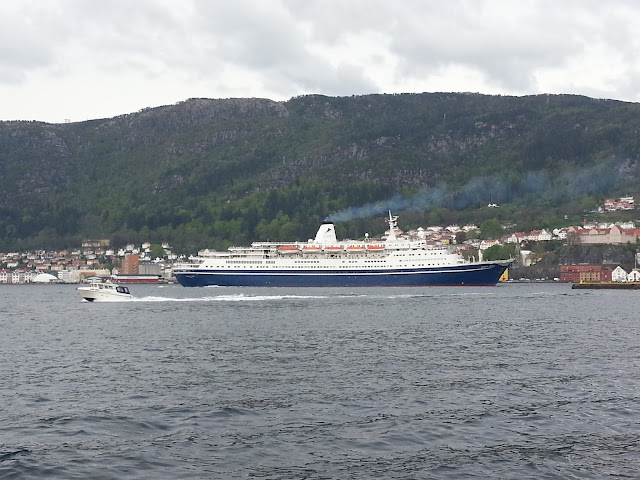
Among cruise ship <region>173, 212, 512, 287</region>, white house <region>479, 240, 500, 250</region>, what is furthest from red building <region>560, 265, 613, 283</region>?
cruise ship <region>173, 212, 512, 287</region>

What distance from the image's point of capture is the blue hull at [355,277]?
12600 cm

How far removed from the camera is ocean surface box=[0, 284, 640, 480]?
2094 cm

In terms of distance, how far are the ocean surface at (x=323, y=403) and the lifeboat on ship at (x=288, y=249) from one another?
3313 inches

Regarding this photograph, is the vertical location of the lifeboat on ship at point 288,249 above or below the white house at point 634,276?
above

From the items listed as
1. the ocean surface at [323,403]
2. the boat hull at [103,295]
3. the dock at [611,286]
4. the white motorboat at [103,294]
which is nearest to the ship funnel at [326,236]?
the dock at [611,286]

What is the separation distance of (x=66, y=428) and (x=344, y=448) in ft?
24.9

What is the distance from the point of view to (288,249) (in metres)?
138

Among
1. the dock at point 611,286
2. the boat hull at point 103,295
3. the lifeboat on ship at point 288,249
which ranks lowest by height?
the dock at point 611,286

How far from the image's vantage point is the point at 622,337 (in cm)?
4712

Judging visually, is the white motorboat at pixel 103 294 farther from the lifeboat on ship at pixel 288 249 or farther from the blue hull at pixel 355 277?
the lifeboat on ship at pixel 288 249

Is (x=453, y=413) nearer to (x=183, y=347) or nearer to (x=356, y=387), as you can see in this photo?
(x=356, y=387)

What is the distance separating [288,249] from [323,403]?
363 feet

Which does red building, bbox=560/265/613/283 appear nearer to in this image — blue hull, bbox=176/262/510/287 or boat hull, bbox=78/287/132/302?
blue hull, bbox=176/262/510/287

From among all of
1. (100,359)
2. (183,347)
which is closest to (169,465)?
(100,359)
